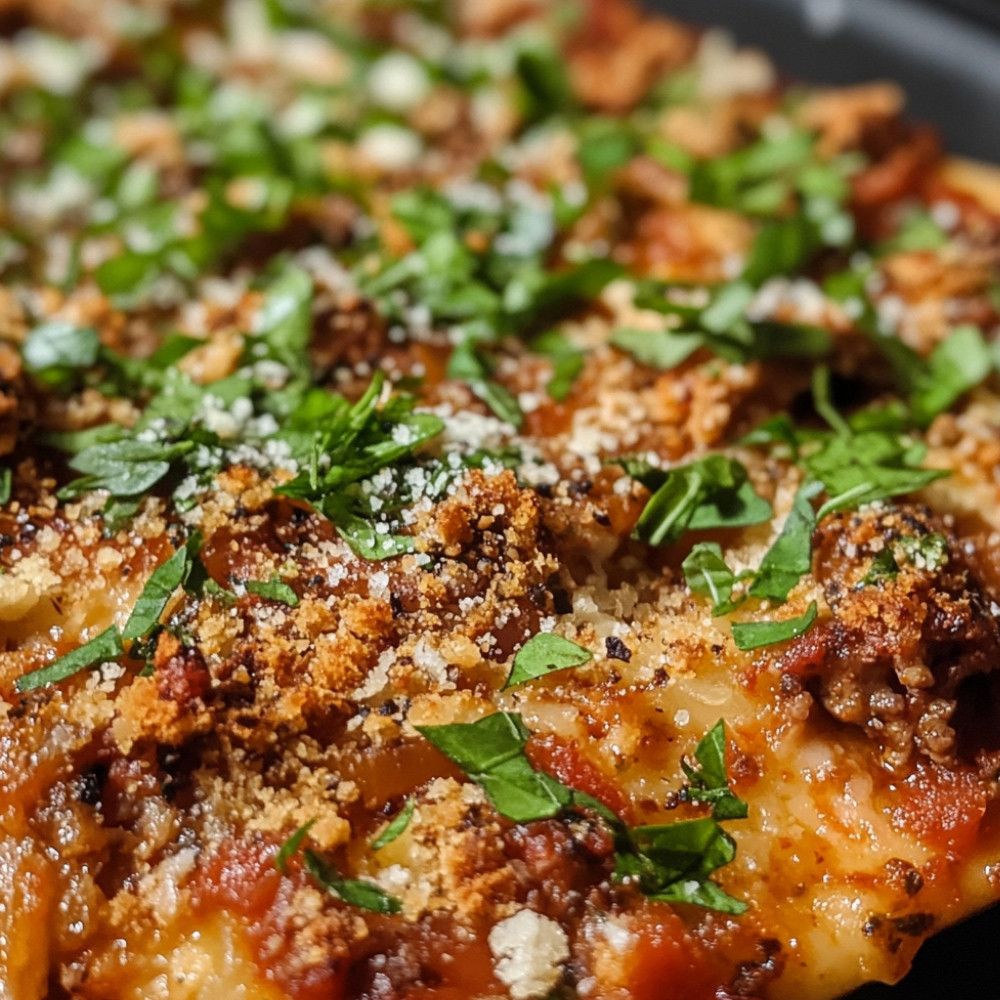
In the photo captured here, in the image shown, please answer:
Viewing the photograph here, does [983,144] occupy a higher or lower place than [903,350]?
lower

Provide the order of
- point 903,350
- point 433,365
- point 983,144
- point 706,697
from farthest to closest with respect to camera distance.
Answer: point 983,144
point 903,350
point 433,365
point 706,697

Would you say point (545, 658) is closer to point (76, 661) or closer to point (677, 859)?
point (677, 859)

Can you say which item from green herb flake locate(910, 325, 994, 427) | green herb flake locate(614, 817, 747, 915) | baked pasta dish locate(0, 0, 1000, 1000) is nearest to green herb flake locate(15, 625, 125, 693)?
baked pasta dish locate(0, 0, 1000, 1000)

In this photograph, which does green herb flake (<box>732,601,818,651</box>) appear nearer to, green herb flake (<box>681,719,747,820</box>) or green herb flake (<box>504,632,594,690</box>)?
green herb flake (<box>681,719,747,820</box>)

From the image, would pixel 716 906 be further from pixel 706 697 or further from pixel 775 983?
pixel 706 697

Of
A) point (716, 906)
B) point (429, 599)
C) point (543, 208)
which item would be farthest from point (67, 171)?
point (716, 906)

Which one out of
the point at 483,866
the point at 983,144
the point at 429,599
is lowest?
the point at 983,144
